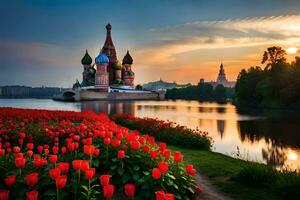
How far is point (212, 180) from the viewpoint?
390 inches

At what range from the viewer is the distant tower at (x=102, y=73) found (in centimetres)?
12525

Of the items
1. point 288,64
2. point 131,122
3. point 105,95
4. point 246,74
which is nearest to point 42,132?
point 131,122

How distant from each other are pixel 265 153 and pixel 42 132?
12.6 metres

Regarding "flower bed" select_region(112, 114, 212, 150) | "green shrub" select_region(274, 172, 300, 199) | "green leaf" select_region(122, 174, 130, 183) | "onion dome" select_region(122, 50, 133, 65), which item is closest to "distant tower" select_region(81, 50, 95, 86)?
"onion dome" select_region(122, 50, 133, 65)

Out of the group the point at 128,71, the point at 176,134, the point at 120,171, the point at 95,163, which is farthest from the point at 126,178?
the point at 128,71

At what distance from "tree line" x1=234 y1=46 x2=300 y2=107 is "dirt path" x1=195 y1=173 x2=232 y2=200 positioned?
47765 millimetres

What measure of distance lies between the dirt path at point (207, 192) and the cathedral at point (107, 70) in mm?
116355

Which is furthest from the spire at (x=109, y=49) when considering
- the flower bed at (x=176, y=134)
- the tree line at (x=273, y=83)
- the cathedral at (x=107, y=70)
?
the flower bed at (x=176, y=134)

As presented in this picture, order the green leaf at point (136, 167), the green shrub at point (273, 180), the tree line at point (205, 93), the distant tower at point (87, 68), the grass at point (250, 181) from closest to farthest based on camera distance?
the green leaf at point (136, 167) < the green shrub at point (273, 180) < the grass at point (250, 181) < the tree line at point (205, 93) < the distant tower at point (87, 68)

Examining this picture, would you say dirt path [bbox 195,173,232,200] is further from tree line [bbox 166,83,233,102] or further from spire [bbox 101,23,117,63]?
spire [bbox 101,23,117,63]

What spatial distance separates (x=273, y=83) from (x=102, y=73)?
77509mm

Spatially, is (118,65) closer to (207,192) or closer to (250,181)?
(250,181)

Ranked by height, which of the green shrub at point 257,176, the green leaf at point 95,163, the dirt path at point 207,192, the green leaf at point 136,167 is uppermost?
the green leaf at point 95,163

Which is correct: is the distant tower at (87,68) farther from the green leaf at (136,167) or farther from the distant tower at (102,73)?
the green leaf at (136,167)
